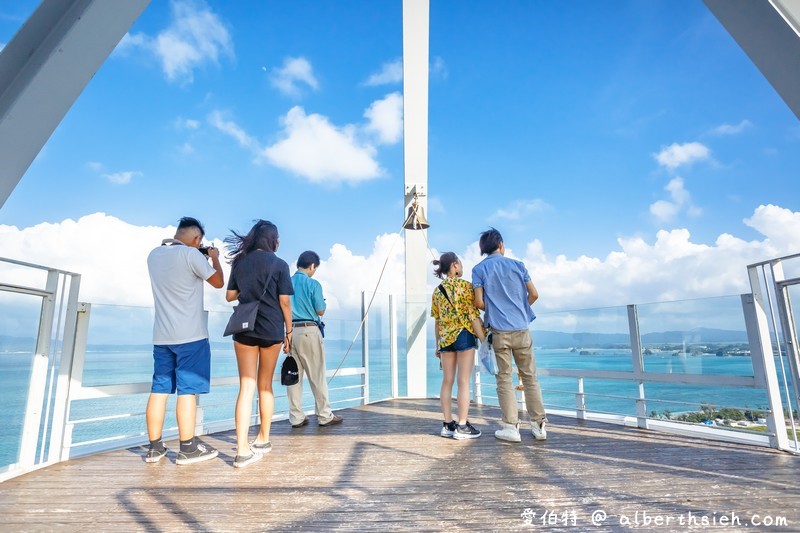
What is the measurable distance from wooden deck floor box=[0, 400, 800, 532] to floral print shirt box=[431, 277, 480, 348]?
0.80m

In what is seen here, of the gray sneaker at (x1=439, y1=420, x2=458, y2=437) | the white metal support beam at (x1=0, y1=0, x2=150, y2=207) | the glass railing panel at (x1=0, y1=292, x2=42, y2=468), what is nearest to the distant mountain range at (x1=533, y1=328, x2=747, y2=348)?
the gray sneaker at (x1=439, y1=420, x2=458, y2=437)

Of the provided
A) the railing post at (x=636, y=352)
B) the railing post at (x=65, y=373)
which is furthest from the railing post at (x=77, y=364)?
the railing post at (x=636, y=352)

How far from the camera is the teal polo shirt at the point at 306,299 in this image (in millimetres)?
3518

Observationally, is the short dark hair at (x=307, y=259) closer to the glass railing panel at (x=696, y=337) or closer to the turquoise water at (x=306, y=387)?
the turquoise water at (x=306, y=387)

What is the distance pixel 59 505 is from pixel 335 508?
1.28 meters

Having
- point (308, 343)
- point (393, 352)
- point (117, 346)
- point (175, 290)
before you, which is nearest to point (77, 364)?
point (117, 346)

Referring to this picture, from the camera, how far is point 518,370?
119 inches

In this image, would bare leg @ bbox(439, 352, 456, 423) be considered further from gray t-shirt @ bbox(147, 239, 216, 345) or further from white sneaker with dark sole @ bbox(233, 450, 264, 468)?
gray t-shirt @ bbox(147, 239, 216, 345)

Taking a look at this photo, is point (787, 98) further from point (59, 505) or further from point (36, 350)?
point (36, 350)

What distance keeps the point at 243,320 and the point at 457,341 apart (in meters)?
1.58

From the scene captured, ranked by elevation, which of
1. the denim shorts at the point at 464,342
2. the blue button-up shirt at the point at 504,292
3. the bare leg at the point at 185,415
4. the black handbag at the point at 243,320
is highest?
the blue button-up shirt at the point at 504,292

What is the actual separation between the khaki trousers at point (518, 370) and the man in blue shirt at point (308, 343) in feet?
5.12

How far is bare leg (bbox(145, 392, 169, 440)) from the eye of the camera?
8.00ft

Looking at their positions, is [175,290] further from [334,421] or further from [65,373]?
[334,421]
